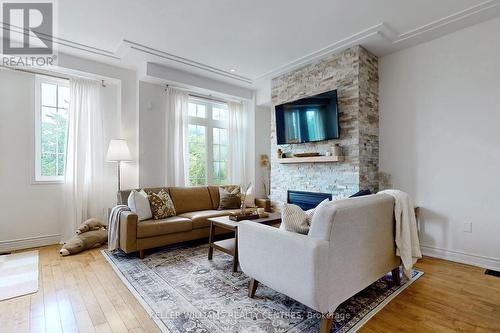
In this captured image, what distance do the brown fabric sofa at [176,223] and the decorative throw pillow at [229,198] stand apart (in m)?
0.15

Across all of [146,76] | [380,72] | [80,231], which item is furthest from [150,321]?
[380,72]

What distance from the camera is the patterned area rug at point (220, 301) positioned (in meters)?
1.81

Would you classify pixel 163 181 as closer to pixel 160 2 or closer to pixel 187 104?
pixel 187 104

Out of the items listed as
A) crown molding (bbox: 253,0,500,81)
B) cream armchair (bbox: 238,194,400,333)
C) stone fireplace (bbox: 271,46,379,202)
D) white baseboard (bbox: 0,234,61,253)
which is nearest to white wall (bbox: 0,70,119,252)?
white baseboard (bbox: 0,234,61,253)

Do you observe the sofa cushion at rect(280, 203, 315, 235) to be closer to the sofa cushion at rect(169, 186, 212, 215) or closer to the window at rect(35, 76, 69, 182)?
the sofa cushion at rect(169, 186, 212, 215)

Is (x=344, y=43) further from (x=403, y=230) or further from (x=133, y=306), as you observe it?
(x=133, y=306)

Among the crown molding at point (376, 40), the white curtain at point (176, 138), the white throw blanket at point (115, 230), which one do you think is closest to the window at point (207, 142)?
the white curtain at point (176, 138)

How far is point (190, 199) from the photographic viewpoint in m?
4.27

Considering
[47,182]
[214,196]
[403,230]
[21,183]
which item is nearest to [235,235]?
[403,230]

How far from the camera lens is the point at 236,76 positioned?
4828 mm

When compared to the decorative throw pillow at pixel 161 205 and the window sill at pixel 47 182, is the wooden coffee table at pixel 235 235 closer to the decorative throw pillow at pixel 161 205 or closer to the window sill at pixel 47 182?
the decorative throw pillow at pixel 161 205

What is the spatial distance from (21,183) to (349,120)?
481 cm

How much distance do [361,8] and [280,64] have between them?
170 centimetres

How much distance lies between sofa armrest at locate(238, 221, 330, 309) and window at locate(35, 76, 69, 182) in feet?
11.4
